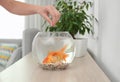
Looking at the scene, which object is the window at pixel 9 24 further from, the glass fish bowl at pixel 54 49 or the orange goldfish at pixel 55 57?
the orange goldfish at pixel 55 57

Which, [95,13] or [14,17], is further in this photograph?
[14,17]

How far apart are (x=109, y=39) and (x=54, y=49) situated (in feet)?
1.06

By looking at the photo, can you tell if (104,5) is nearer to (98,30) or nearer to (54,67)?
(98,30)

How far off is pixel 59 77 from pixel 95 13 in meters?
0.89

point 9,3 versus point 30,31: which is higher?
point 9,3

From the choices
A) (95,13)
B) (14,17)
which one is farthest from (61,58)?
(14,17)

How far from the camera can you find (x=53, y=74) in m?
1.31

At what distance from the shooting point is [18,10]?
1220 millimetres

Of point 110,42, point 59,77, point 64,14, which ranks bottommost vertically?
point 59,77

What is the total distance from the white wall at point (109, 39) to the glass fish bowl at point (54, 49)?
0.72ft

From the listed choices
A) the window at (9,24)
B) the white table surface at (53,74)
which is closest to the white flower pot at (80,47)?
the white table surface at (53,74)

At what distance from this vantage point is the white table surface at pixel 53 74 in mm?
1180

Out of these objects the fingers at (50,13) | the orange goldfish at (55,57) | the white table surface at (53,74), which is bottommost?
the white table surface at (53,74)

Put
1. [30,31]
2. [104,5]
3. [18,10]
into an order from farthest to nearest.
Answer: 1. [30,31]
2. [104,5]
3. [18,10]
